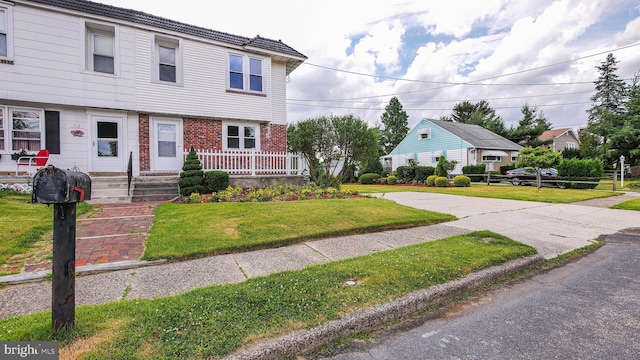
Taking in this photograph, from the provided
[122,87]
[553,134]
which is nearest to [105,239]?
[122,87]

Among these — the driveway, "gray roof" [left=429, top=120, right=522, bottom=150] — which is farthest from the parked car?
the driveway

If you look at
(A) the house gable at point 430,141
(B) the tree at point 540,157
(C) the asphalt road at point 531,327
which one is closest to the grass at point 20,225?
(C) the asphalt road at point 531,327

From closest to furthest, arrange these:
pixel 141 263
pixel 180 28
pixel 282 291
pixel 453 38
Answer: pixel 282 291, pixel 141 263, pixel 180 28, pixel 453 38

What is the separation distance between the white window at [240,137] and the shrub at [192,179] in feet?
9.30

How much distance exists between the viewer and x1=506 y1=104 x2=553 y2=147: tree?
37000 millimetres

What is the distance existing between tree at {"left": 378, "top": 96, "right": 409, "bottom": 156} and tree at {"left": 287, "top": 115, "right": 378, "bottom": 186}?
36964 millimetres

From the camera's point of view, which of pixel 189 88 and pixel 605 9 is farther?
pixel 605 9

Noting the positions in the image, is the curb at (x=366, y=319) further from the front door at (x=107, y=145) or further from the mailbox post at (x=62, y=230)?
the front door at (x=107, y=145)

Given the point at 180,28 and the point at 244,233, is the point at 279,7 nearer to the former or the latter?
the point at 180,28

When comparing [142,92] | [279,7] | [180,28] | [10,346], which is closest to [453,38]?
[279,7]

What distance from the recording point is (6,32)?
8.89m

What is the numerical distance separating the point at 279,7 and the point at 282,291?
12639 millimetres

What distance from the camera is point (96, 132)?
10102 millimetres

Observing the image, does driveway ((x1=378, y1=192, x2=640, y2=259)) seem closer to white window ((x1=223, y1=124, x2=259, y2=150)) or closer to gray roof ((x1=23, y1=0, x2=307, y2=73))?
white window ((x1=223, y1=124, x2=259, y2=150))
